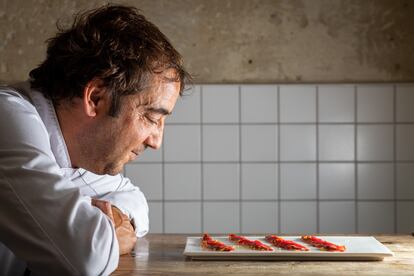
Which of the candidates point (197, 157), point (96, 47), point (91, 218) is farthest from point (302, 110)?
point (91, 218)

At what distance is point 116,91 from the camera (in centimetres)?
143

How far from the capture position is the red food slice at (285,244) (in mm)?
1464

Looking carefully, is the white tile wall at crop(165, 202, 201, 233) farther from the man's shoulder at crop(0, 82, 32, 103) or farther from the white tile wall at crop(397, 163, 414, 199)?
the man's shoulder at crop(0, 82, 32, 103)

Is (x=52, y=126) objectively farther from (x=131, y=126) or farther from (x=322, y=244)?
(x=322, y=244)

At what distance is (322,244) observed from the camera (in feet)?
4.88

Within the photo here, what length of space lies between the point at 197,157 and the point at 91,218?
1.88 meters

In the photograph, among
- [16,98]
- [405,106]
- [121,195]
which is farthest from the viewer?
[405,106]

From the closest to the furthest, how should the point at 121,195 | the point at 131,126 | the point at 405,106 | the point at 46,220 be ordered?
1. the point at 46,220
2. the point at 131,126
3. the point at 121,195
4. the point at 405,106

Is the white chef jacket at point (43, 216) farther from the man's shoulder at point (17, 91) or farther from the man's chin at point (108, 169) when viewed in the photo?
the man's chin at point (108, 169)

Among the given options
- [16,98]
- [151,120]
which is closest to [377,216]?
[151,120]

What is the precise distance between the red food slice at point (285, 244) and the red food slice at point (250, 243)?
0.04m

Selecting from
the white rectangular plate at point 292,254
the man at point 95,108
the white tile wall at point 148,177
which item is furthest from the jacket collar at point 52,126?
the white tile wall at point 148,177

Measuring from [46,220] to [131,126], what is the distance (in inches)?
14.2

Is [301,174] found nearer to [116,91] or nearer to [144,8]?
[144,8]
